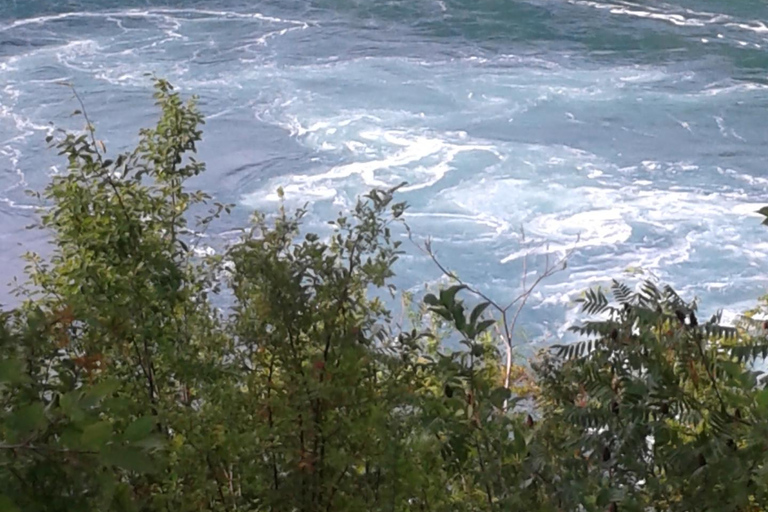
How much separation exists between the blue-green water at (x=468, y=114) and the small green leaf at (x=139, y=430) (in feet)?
17.0

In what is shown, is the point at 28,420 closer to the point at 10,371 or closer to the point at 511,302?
the point at 10,371

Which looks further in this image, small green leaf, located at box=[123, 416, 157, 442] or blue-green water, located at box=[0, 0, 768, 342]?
blue-green water, located at box=[0, 0, 768, 342]

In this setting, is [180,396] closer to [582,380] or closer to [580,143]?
[582,380]

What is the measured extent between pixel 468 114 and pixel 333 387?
6.79 m

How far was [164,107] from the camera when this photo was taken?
2352mm

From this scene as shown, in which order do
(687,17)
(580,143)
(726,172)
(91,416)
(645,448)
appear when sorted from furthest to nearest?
(687,17) → (580,143) → (726,172) → (645,448) → (91,416)

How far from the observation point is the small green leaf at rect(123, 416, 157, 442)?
31.3 inches

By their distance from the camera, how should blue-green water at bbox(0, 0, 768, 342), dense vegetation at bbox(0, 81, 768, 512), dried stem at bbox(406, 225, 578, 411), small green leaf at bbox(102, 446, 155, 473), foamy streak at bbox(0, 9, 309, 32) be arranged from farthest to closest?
foamy streak at bbox(0, 9, 309, 32) < blue-green water at bbox(0, 0, 768, 342) < dried stem at bbox(406, 225, 578, 411) < dense vegetation at bbox(0, 81, 768, 512) < small green leaf at bbox(102, 446, 155, 473)

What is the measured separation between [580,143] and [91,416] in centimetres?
722

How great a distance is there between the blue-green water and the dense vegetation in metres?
4.11


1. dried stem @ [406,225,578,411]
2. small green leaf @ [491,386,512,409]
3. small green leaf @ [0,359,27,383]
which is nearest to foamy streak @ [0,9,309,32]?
dried stem @ [406,225,578,411]

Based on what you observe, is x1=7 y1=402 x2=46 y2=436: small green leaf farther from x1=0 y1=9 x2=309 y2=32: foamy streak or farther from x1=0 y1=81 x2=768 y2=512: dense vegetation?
x1=0 y1=9 x2=309 y2=32: foamy streak

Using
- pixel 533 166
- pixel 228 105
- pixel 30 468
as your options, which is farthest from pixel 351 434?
pixel 228 105

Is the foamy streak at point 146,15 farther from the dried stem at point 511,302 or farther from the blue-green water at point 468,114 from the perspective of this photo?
the dried stem at point 511,302
